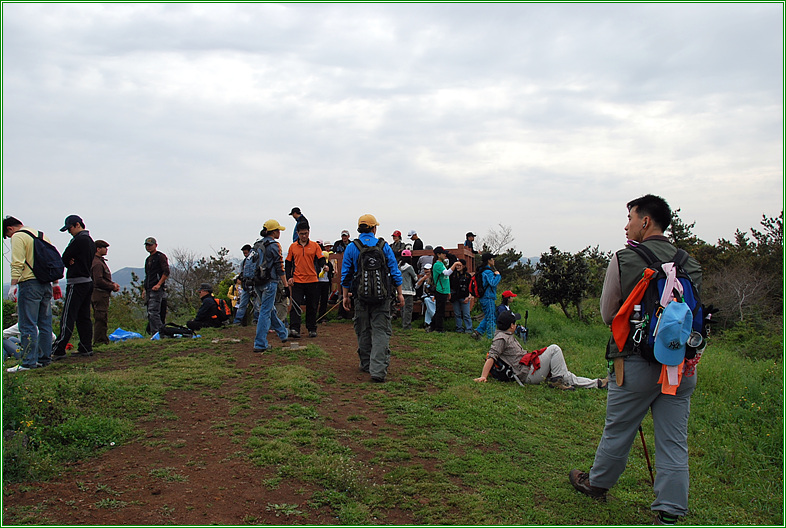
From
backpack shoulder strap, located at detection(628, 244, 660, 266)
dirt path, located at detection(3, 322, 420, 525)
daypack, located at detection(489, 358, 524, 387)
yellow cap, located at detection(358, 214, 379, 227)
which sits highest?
yellow cap, located at detection(358, 214, 379, 227)

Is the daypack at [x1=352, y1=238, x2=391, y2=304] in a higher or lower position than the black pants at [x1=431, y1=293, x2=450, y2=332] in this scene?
higher

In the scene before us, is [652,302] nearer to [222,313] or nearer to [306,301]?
[306,301]

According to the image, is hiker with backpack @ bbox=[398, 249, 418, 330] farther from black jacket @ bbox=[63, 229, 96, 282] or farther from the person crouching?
black jacket @ bbox=[63, 229, 96, 282]

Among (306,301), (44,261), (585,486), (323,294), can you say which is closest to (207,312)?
(323,294)

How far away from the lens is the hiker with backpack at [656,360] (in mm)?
3709

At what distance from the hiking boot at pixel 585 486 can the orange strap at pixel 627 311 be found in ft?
3.76

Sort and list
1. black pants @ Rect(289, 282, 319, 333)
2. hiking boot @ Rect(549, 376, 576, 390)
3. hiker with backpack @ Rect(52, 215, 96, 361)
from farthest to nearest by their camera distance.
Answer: black pants @ Rect(289, 282, 319, 333)
hiker with backpack @ Rect(52, 215, 96, 361)
hiking boot @ Rect(549, 376, 576, 390)

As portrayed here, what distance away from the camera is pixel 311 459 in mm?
4750

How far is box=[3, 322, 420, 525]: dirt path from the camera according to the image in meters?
3.77

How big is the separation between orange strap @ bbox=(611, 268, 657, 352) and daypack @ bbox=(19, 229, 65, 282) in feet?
22.6

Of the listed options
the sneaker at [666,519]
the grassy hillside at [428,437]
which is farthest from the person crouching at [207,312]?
the sneaker at [666,519]

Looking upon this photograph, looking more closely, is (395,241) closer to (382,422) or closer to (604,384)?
(604,384)

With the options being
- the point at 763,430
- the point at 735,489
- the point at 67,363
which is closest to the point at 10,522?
the point at 67,363

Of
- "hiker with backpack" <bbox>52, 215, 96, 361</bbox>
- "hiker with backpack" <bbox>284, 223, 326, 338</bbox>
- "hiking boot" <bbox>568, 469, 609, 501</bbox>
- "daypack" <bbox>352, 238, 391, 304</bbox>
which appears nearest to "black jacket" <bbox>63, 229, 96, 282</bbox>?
"hiker with backpack" <bbox>52, 215, 96, 361</bbox>
